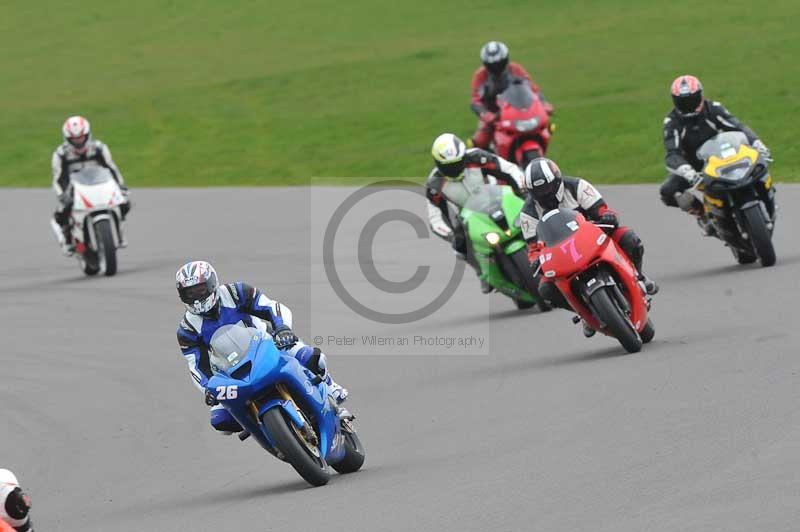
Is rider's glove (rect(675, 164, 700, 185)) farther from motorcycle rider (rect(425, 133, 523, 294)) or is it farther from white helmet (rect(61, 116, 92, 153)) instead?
white helmet (rect(61, 116, 92, 153))

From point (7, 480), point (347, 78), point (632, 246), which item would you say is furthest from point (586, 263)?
point (347, 78)

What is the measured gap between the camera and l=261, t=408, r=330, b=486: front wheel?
33.5ft

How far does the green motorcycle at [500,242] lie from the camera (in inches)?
653

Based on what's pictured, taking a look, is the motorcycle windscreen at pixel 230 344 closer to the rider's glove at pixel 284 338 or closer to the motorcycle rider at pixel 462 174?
the rider's glove at pixel 284 338

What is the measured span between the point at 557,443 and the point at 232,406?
1.95 metres

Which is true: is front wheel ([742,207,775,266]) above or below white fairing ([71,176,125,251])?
above

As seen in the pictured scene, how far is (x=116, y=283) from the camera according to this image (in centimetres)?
2161

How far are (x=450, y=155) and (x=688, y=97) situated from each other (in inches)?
93.9

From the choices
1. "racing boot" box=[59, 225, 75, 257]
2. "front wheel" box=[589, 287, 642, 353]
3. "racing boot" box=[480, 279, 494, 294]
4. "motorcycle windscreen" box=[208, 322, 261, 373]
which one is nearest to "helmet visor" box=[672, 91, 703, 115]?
Result: "racing boot" box=[480, 279, 494, 294]

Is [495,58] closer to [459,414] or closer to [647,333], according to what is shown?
[647,333]

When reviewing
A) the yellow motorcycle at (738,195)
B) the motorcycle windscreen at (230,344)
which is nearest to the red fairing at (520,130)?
the yellow motorcycle at (738,195)

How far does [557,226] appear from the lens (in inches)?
533

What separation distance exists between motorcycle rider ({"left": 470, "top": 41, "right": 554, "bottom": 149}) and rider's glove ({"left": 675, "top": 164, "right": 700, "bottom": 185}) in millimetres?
5818

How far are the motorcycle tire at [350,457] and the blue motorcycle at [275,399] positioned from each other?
8.2 inches
